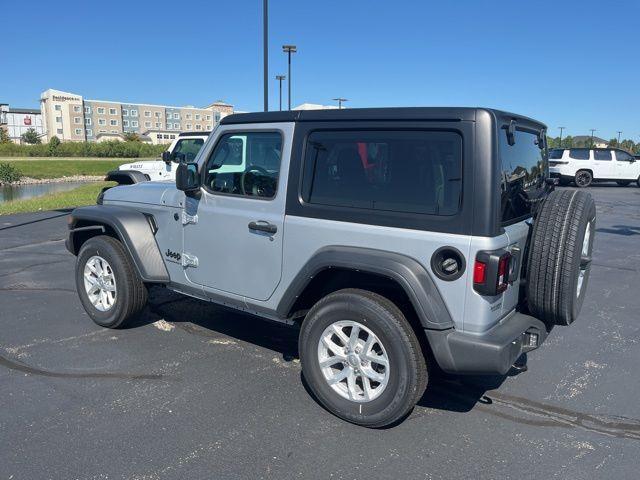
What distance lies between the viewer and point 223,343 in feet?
14.9

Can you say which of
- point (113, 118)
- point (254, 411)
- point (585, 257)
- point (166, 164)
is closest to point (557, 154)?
point (166, 164)

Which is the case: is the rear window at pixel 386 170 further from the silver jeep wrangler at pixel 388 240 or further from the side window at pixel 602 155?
the side window at pixel 602 155

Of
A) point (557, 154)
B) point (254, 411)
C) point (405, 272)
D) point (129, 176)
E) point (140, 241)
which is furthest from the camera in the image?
point (557, 154)

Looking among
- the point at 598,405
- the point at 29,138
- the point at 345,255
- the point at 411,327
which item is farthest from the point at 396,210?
the point at 29,138

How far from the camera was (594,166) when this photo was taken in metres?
23.4

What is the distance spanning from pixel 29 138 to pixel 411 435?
11834cm

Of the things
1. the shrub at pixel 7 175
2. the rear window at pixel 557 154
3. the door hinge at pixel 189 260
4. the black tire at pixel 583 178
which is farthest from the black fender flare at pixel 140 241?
the shrub at pixel 7 175

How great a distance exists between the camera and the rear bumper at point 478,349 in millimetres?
2836

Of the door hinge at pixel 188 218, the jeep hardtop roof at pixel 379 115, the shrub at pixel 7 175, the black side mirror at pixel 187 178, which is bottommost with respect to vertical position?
the shrub at pixel 7 175

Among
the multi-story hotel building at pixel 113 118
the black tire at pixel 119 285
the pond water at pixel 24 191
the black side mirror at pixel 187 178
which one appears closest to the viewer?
the black side mirror at pixel 187 178

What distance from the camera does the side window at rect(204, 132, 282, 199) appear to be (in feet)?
12.1

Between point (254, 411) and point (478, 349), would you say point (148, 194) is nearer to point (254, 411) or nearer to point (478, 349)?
point (254, 411)

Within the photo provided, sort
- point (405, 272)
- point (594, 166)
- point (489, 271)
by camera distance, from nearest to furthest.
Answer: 1. point (489, 271)
2. point (405, 272)
3. point (594, 166)

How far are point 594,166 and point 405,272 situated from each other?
23.9 meters
